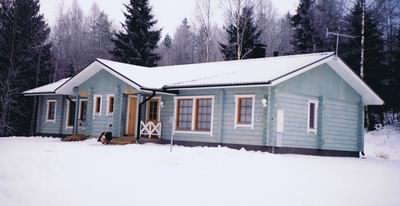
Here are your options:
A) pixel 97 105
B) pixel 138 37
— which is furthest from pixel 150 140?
pixel 138 37

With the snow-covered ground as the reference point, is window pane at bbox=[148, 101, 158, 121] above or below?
above

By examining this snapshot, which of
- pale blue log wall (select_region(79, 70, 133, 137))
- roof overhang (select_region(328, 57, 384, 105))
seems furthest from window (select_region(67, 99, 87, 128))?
roof overhang (select_region(328, 57, 384, 105))

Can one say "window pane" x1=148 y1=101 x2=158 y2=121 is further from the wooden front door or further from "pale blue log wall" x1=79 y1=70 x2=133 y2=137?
"pale blue log wall" x1=79 y1=70 x2=133 y2=137

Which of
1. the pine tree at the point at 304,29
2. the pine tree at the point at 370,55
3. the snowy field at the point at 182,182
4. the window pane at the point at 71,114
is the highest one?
the pine tree at the point at 304,29

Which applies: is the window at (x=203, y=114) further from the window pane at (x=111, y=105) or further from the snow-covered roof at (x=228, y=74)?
the window pane at (x=111, y=105)

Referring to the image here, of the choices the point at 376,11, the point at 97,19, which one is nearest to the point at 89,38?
the point at 97,19

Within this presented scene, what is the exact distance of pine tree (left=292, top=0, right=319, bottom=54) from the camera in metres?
35.5

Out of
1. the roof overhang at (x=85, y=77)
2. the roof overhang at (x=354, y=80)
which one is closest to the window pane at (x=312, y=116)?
the roof overhang at (x=354, y=80)

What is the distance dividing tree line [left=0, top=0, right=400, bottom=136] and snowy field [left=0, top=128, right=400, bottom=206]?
42.8ft

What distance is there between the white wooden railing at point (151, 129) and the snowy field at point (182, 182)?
6.53 meters

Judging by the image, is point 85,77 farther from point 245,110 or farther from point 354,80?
point 354,80

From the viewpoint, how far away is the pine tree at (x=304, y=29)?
3553cm

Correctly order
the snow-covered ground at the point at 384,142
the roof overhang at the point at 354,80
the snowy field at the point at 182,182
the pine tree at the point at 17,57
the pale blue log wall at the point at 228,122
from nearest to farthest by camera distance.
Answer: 1. the snowy field at the point at 182,182
2. the pale blue log wall at the point at 228,122
3. the roof overhang at the point at 354,80
4. the snow-covered ground at the point at 384,142
5. the pine tree at the point at 17,57

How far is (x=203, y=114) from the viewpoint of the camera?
18.4m
